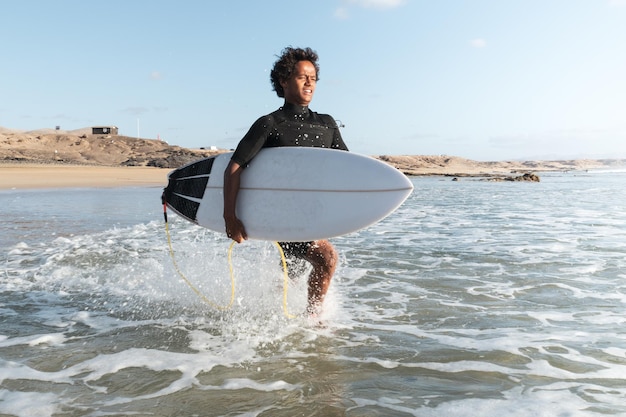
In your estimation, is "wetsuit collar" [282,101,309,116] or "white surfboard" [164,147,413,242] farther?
"wetsuit collar" [282,101,309,116]

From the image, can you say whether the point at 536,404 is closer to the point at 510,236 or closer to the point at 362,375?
the point at 362,375

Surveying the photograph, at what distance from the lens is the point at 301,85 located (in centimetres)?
375

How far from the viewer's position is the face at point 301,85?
12.3 ft

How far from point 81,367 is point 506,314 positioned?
297 cm

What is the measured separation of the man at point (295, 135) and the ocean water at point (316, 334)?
45cm

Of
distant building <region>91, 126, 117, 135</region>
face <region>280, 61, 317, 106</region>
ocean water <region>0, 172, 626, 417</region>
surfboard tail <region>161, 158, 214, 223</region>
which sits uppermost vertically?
distant building <region>91, 126, 117, 135</region>

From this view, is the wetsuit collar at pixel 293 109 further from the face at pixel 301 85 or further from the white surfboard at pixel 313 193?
the white surfboard at pixel 313 193

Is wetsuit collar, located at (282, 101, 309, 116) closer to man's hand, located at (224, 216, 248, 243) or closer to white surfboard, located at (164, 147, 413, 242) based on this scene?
white surfboard, located at (164, 147, 413, 242)

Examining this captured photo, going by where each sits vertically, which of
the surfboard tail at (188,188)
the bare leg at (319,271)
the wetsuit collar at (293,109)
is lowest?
the bare leg at (319,271)

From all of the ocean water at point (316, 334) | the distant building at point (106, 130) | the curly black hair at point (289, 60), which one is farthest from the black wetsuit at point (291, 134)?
→ the distant building at point (106, 130)

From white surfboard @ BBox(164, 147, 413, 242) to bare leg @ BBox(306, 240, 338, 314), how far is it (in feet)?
0.59

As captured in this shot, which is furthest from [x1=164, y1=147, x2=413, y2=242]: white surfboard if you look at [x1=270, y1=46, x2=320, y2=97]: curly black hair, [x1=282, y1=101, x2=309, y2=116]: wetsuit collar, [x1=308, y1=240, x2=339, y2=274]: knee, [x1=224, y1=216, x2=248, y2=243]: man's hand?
[x1=270, y1=46, x2=320, y2=97]: curly black hair

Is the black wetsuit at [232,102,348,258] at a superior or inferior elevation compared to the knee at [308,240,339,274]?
superior

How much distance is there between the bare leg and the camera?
3.76 metres
